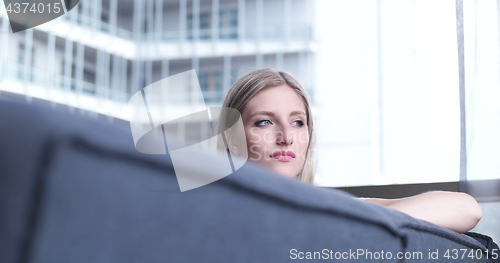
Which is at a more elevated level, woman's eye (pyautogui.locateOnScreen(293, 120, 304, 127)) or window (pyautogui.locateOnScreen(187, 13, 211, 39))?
window (pyautogui.locateOnScreen(187, 13, 211, 39))

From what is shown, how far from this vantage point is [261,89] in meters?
0.88

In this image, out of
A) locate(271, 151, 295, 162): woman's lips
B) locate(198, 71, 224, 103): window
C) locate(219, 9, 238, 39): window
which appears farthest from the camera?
locate(219, 9, 238, 39): window

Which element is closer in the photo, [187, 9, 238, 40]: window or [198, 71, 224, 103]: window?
[198, 71, 224, 103]: window

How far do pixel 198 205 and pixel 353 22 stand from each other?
3.54 meters

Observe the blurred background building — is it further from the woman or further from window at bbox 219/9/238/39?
the woman

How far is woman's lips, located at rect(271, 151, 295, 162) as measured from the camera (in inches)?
31.1

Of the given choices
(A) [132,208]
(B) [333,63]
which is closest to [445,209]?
(A) [132,208]

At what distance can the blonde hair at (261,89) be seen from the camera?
89 centimetres

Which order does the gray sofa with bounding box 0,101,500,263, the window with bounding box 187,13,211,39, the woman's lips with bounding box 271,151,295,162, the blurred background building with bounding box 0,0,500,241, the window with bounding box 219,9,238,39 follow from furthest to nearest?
1. the window with bounding box 187,13,211,39
2. the window with bounding box 219,9,238,39
3. the blurred background building with bounding box 0,0,500,241
4. the woman's lips with bounding box 271,151,295,162
5. the gray sofa with bounding box 0,101,500,263

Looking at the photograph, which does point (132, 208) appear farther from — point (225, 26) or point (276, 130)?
point (225, 26)

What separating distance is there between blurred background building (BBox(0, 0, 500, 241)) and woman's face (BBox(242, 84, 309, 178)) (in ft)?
0.49

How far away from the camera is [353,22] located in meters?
3.48

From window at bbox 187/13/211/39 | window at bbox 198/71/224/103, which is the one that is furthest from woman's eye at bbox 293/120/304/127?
window at bbox 187/13/211/39

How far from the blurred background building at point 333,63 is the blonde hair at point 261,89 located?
0.32ft
